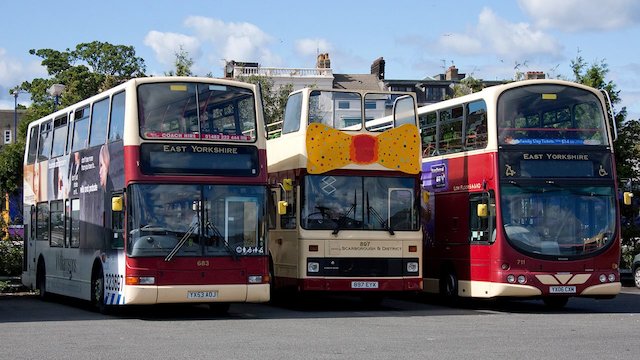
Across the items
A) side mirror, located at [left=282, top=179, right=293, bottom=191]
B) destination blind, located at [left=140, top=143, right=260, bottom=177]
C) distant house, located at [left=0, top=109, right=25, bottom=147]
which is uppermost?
distant house, located at [left=0, top=109, right=25, bottom=147]

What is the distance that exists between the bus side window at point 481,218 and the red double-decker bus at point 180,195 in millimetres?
5038

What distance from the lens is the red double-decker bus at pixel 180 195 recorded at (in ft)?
69.8

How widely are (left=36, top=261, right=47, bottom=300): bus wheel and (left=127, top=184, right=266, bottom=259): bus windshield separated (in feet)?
25.4

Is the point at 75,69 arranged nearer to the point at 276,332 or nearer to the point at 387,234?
the point at 387,234

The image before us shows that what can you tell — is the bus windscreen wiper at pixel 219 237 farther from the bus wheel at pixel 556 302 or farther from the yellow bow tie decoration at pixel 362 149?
the bus wheel at pixel 556 302

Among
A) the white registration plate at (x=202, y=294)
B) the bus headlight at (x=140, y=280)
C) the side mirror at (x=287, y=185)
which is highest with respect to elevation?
the side mirror at (x=287, y=185)

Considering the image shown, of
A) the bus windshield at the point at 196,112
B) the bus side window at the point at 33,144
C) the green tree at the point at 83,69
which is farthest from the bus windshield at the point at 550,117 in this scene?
the green tree at the point at 83,69

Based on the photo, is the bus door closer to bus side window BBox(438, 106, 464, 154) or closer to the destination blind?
bus side window BBox(438, 106, 464, 154)

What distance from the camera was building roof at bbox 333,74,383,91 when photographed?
11206cm

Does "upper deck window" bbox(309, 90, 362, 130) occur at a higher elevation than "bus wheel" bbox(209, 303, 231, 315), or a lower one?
higher

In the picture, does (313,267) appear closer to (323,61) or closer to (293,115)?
(293,115)

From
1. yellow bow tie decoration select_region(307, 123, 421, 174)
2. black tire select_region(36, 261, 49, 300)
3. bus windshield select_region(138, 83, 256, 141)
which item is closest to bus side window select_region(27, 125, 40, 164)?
black tire select_region(36, 261, 49, 300)

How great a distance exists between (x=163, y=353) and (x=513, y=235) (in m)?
10.7

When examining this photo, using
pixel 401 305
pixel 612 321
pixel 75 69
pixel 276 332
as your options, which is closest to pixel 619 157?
pixel 401 305
